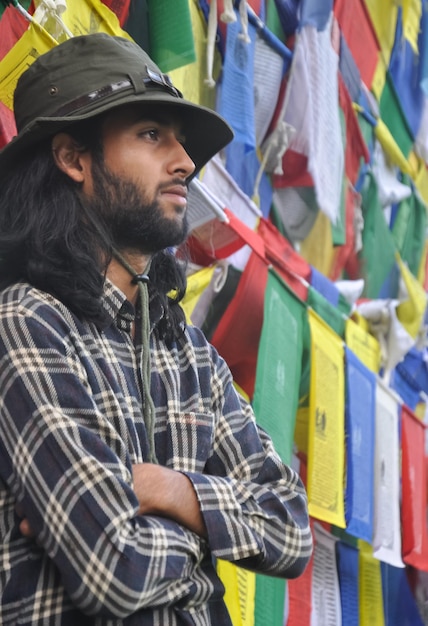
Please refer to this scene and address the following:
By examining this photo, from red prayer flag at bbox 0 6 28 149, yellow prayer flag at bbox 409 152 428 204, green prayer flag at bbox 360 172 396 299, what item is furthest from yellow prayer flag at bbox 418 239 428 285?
red prayer flag at bbox 0 6 28 149

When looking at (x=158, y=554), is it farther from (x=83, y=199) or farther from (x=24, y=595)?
(x=83, y=199)

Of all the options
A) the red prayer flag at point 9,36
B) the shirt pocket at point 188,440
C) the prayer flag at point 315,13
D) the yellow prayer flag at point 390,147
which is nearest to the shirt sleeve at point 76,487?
the shirt pocket at point 188,440

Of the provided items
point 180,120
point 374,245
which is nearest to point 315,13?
point 374,245

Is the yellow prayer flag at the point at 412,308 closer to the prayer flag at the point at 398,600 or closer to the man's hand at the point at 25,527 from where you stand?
the prayer flag at the point at 398,600

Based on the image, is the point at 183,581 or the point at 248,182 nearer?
the point at 183,581

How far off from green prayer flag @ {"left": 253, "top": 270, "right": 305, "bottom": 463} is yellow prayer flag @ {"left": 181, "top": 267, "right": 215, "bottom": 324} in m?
0.19

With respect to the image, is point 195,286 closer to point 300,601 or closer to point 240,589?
point 240,589

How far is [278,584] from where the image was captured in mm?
2953

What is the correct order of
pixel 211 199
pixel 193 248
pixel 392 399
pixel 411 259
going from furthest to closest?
pixel 411 259 < pixel 392 399 < pixel 193 248 < pixel 211 199

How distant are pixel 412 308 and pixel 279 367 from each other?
1.84 m

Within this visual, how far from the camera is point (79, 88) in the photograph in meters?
1.72

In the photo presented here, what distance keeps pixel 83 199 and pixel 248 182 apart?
6.37 feet

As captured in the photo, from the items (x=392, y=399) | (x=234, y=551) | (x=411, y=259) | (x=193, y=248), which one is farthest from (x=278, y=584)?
(x=411, y=259)

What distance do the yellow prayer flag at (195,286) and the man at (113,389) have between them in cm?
79
